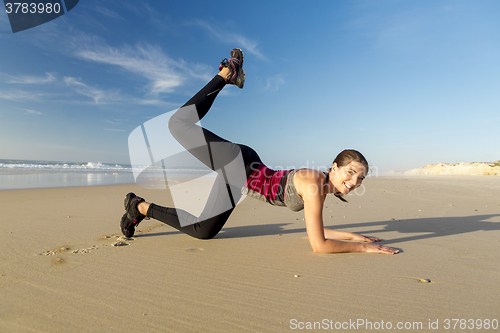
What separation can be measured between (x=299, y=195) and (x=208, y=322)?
1546 millimetres

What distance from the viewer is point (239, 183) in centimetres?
300

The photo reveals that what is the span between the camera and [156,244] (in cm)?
298

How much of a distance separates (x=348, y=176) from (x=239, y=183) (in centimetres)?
118

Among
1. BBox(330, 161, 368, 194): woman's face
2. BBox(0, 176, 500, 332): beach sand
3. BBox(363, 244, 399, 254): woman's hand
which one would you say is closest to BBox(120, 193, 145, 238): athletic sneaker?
BBox(0, 176, 500, 332): beach sand

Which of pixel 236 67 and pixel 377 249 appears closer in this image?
pixel 377 249

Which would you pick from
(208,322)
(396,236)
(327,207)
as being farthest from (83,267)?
(327,207)

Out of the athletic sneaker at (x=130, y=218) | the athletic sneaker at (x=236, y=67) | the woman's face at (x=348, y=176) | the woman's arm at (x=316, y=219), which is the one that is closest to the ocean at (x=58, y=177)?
the athletic sneaker at (x=130, y=218)

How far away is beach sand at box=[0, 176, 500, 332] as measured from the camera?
147 centimetres

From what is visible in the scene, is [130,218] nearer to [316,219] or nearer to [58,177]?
[316,219]

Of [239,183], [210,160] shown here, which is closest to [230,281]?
[239,183]

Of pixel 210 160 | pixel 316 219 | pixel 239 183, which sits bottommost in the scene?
pixel 316 219

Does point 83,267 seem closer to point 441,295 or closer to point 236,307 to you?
point 236,307

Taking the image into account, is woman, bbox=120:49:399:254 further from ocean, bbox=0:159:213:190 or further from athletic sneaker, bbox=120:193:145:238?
ocean, bbox=0:159:213:190

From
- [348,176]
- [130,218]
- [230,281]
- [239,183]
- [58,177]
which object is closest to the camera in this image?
[230,281]
